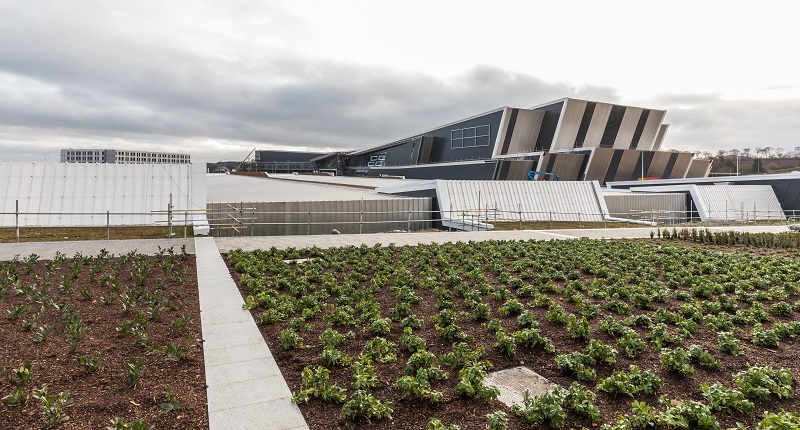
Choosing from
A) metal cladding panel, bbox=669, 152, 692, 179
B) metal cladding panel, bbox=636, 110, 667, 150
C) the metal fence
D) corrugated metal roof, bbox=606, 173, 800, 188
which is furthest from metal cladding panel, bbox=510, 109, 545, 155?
the metal fence

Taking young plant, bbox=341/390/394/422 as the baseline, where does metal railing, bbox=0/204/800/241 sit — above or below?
above

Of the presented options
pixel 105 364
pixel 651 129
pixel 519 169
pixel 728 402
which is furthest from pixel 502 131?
pixel 105 364

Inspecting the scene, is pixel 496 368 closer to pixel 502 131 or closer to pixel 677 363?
pixel 677 363

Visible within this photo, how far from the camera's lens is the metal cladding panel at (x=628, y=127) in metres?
55.0

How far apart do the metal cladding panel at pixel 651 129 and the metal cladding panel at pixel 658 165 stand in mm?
6824

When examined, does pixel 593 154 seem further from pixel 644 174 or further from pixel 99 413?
A: pixel 99 413

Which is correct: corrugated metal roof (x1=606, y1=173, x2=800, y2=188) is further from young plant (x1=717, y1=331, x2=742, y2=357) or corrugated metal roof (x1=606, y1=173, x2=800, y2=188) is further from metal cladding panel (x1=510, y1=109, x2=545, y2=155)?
young plant (x1=717, y1=331, x2=742, y2=357)

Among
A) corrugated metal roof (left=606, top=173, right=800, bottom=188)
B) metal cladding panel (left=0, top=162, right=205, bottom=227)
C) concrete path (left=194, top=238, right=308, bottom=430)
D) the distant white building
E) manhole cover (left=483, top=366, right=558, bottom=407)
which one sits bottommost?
concrete path (left=194, top=238, right=308, bottom=430)

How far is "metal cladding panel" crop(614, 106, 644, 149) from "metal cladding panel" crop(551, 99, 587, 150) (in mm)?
7742

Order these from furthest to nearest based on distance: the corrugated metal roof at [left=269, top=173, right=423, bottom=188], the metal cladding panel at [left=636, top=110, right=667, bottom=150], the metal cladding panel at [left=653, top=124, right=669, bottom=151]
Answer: the metal cladding panel at [left=653, top=124, right=669, bottom=151] < the metal cladding panel at [left=636, top=110, right=667, bottom=150] < the corrugated metal roof at [left=269, top=173, right=423, bottom=188]

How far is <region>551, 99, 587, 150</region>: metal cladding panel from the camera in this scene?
5022cm

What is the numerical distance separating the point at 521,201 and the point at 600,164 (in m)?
26.1

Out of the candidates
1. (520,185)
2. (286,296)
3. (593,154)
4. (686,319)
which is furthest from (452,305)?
(593,154)

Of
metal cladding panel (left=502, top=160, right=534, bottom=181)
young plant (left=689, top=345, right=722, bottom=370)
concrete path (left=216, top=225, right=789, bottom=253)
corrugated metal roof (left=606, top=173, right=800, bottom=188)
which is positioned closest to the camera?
young plant (left=689, top=345, right=722, bottom=370)
